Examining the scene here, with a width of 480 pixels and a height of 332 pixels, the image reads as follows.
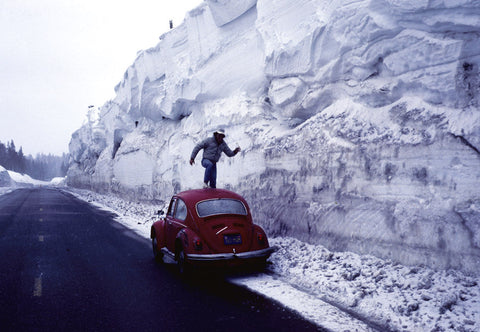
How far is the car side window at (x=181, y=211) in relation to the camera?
22.9 ft

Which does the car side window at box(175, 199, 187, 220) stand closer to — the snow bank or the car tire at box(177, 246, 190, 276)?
the car tire at box(177, 246, 190, 276)

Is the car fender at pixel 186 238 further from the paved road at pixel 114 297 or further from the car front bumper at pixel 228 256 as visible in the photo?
the paved road at pixel 114 297

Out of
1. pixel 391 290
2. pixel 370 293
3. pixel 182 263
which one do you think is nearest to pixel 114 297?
pixel 182 263

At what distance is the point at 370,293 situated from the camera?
5.05m

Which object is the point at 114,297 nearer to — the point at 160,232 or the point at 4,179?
the point at 160,232

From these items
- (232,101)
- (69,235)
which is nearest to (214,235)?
(69,235)

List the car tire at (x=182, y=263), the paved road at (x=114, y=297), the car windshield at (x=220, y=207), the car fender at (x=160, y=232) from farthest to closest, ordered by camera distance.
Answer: the car fender at (x=160, y=232), the car windshield at (x=220, y=207), the car tire at (x=182, y=263), the paved road at (x=114, y=297)

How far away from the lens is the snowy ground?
4.18 meters

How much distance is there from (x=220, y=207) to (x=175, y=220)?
3.56 feet

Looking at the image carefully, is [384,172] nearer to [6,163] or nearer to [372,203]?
[372,203]

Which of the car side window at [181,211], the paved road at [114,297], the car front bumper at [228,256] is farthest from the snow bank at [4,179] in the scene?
the car front bumper at [228,256]

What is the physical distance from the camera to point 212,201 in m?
6.88

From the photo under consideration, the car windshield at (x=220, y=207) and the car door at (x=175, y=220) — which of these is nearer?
the car windshield at (x=220, y=207)

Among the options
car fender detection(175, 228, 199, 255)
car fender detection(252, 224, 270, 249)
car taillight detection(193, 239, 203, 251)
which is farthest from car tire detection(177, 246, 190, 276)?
car fender detection(252, 224, 270, 249)
